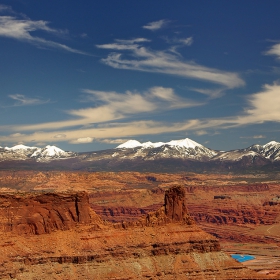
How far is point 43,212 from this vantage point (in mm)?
92062

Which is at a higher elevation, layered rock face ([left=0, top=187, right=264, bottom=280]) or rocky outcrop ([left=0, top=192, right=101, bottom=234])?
rocky outcrop ([left=0, top=192, right=101, bottom=234])

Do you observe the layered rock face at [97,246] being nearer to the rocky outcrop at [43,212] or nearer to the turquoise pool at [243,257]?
the rocky outcrop at [43,212]

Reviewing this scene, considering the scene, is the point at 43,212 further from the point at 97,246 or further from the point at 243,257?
the point at 243,257

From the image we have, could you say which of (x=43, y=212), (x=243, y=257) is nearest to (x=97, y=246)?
(x=43, y=212)

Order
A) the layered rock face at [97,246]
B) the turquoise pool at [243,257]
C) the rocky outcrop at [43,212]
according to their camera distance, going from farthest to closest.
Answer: the turquoise pool at [243,257], the rocky outcrop at [43,212], the layered rock face at [97,246]

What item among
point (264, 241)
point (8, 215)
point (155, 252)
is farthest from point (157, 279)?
point (264, 241)

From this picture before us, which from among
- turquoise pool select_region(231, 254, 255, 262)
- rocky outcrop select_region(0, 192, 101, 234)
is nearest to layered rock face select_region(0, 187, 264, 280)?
rocky outcrop select_region(0, 192, 101, 234)

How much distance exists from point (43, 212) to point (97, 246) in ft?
37.6

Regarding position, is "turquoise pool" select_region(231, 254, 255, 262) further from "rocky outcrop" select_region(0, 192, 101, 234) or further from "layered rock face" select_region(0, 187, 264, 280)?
"rocky outcrop" select_region(0, 192, 101, 234)

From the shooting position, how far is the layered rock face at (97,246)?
8431 cm

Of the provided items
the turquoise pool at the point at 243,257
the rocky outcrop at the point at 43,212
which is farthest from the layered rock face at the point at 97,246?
the turquoise pool at the point at 243,257

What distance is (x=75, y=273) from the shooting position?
84.0 meters

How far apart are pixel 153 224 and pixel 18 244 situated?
2430 centimetres

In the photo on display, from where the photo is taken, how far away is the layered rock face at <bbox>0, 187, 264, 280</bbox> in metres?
84.3
